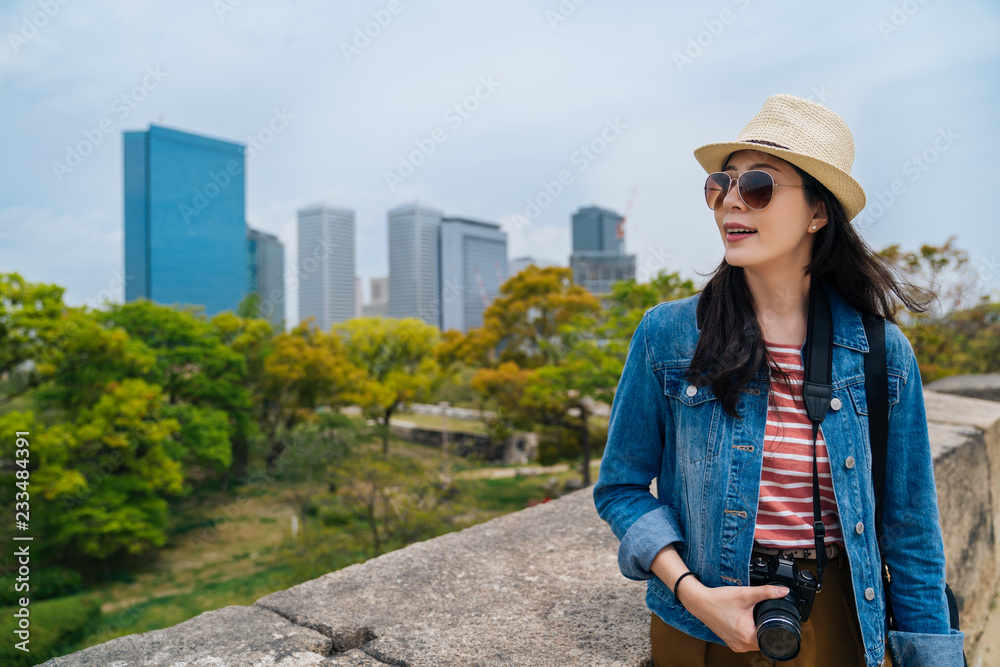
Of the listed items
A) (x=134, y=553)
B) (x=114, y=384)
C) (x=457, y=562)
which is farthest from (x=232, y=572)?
(x=457, y=562)

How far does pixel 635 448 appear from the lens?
1203 mm

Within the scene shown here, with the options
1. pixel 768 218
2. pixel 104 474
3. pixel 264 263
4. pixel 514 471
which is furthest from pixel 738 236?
pixel 264 263

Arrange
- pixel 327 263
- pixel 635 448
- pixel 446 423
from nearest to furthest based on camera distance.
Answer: pixel 635 448, pixel 446 423, pixel 327 263

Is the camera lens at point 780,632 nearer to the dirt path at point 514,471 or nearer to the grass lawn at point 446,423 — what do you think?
the dirt path at point 514,471

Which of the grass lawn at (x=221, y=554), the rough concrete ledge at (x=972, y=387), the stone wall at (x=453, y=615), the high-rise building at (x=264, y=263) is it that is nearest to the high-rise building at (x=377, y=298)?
the high-rise building at (x=264, y=263)

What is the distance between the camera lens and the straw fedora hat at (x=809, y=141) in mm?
1112

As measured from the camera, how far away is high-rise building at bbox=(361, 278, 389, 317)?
6148 centimetres

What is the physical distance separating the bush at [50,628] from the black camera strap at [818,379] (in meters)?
10.6

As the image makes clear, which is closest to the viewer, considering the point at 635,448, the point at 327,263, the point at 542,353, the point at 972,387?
the point at 635,448

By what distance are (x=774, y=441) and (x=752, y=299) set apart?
0.94ft

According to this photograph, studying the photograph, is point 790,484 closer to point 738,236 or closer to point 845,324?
point 845,324

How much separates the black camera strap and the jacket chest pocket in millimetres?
164

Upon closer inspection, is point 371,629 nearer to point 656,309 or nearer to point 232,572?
point 656,309

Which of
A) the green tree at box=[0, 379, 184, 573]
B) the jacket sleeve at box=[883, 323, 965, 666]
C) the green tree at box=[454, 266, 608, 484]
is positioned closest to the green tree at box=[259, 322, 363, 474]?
the green tree at box=[454, 266, 608, 484]
